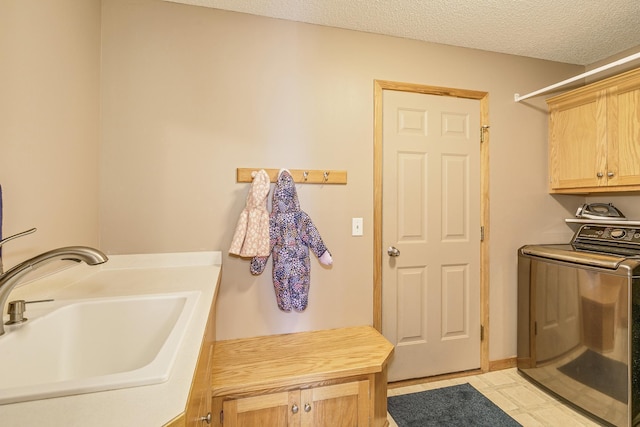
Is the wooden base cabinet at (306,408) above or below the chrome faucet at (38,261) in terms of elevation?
below

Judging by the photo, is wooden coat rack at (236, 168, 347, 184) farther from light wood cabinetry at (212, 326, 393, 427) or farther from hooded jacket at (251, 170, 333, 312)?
light wood cabinetry at (212, 326, 393, 427)

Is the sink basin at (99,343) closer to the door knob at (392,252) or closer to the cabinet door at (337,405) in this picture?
the cabinet door at (337,405)

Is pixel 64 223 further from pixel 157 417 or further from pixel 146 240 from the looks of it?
pixel 157 417

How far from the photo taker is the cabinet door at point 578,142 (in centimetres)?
197

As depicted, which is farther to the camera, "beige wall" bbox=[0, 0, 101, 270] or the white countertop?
"beige wall" bbox=[0, 0, 101, 270]

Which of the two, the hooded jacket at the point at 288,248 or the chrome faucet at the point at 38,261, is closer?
the chrome faucet at the point at 38,261

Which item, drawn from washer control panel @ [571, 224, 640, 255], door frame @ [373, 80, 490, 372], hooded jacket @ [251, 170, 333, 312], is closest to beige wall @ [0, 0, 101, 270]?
hooded jacket @ [251, 170, 333, 312]

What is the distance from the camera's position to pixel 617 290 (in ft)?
5.20

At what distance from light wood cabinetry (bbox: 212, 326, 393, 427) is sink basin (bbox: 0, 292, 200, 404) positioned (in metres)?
0.49

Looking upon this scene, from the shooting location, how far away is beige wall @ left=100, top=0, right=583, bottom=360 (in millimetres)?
1644

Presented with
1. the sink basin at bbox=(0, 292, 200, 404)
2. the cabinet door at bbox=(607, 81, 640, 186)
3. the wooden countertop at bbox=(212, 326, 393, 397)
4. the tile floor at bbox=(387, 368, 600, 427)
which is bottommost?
the tile floor at bbox=(387, 368, 600, 427)

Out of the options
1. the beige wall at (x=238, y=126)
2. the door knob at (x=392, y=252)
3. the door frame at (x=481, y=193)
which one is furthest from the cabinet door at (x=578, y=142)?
the door knob at (x=392, y=252)

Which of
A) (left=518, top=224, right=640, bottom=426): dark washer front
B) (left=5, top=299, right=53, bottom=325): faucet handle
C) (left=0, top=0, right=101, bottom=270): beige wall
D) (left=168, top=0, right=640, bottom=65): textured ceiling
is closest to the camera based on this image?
(left=5, top=299, right=53, bottom=325): faucet handle

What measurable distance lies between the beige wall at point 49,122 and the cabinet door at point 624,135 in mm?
3038
